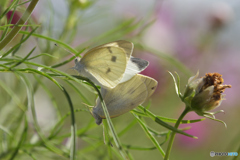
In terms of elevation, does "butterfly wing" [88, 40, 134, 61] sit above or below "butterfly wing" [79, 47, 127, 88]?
above

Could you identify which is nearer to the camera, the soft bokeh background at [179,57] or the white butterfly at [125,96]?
the white butterfly at [125,96]

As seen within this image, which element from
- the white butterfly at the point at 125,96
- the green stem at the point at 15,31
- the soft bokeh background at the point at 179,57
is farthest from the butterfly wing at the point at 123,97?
the soft bokeh background at the point at 179,57

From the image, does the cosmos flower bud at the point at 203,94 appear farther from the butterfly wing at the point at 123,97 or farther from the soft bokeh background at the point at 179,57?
the soft bokeh background at the point at 179,57

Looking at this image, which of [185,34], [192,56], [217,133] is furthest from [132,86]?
[217,133]

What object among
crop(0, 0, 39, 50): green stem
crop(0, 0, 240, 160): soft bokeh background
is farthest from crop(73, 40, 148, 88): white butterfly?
crop(0, 0, 240, 160): soft bokeh background

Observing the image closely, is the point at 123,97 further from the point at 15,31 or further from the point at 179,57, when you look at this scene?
the point at 179,57

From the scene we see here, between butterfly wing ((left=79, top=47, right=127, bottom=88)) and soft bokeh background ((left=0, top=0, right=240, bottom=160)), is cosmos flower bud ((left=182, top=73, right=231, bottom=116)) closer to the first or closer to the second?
butterfly wing ((left=79, top=47, right=127, bottom=88))

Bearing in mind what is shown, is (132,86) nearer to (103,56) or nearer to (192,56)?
(103,56)
